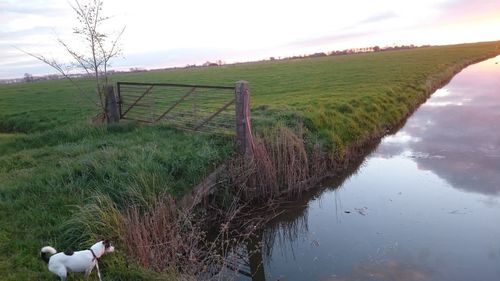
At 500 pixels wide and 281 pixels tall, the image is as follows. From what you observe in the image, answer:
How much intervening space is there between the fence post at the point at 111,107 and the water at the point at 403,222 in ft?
29.5

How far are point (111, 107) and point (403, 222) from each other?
38.7ft

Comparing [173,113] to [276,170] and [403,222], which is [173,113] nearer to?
[276,170]

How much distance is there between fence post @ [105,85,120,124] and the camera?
16.2 metres

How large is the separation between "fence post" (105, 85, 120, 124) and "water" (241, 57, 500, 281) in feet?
29.5

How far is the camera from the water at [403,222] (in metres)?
7.69

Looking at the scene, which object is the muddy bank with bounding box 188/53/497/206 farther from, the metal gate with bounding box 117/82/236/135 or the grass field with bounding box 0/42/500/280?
the metal gate with bounding box 117/82/236/135

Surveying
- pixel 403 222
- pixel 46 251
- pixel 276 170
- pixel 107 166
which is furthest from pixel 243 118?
pixel 46 251

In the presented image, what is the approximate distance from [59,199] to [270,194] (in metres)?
5.12

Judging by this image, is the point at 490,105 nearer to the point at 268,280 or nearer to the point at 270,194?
the point at 270,194

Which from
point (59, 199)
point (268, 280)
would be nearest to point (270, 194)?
point (268, 280)

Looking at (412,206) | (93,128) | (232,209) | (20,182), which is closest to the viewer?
(20,182)

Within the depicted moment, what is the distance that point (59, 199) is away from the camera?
25.5ft

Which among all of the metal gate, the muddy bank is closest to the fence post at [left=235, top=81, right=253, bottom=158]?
the muddy bank

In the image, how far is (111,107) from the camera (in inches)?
643
